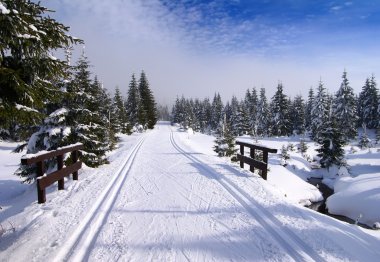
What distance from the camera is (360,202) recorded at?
1764cm

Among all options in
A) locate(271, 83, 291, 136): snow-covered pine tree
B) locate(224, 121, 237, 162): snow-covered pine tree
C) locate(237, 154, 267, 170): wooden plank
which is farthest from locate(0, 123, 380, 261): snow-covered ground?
locate(271, 83, 291, 136): snow-covered pine tree

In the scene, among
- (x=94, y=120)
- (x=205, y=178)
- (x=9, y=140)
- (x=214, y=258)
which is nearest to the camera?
(x=214, y=258)

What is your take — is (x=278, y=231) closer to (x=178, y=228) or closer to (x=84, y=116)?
(x=178, y=228)

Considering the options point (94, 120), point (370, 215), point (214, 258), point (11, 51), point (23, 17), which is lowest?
point (370, 215)

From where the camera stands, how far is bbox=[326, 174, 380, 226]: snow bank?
15938mm

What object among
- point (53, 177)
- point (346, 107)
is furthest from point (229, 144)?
point (346, 107)

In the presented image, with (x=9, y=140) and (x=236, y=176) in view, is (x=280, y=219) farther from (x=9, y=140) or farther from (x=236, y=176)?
(x=9, y=140)

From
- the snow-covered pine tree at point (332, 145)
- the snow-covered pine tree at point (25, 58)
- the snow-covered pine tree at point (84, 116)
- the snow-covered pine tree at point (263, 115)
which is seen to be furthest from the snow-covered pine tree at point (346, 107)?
the snow-covered pine tree at point (25, 58)

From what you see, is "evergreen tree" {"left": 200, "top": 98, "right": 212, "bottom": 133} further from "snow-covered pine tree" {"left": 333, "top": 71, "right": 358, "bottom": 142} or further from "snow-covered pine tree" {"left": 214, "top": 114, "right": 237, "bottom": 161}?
"snow-covered pine tree" {"left": 214, "top": 114, "right": 237, "bottom": 161}

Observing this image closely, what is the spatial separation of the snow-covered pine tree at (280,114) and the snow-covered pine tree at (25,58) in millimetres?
58395

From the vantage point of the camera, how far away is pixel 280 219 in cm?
590

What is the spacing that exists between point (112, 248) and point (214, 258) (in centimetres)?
165

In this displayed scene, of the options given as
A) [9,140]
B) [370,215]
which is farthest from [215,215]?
[9,140]

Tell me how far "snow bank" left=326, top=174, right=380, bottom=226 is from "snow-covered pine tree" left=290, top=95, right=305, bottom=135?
48.9m
